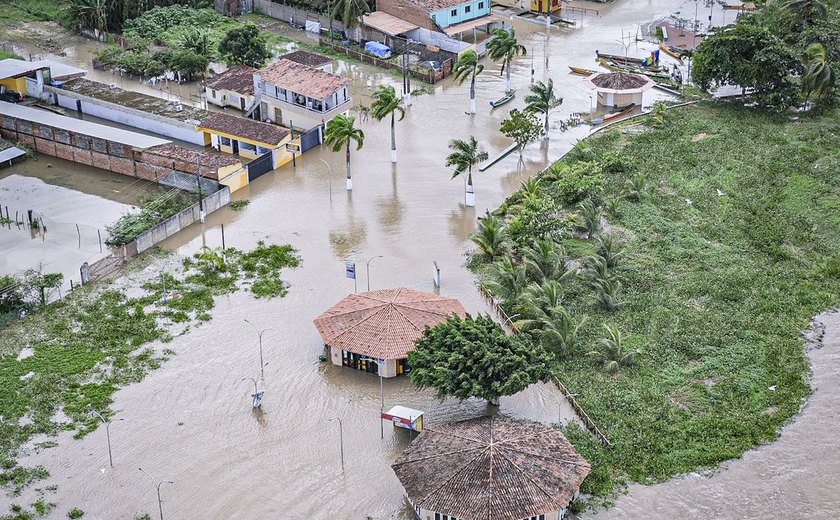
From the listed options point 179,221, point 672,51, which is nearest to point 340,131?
point 179,221

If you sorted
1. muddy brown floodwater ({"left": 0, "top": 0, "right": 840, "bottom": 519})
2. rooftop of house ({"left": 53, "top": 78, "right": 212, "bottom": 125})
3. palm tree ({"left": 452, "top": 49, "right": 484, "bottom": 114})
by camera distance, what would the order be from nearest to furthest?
muddy brown floodwater ({"left": 0, "top": 0, "right": 840, "bottom": 519}) < rooftop of house ({"left": 53, "top": 78, "right": 212, "bottom": 125}) < palm tree ({"left": 452, "top": 49, "right": 484, "bottom": 114})

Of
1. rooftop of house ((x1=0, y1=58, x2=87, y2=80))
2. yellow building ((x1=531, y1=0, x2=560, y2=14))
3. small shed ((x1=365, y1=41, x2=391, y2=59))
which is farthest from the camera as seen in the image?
yellow building ((x1=531, y1=0, x2=560, y2=14))

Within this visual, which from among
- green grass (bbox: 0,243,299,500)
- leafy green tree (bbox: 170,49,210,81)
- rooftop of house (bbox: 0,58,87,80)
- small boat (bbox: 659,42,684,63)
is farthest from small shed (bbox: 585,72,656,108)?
rooftop of house (bbox: 0,58,87,80)

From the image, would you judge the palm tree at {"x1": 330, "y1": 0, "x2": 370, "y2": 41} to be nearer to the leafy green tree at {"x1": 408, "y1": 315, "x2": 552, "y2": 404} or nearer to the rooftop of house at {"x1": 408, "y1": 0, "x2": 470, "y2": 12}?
the rooftop of house at {"x1": 408, "y1": 0, "x2": 470, "y2": 12}

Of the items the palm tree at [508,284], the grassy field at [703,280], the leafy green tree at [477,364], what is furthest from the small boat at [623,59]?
the leafy green tree at [477,364]

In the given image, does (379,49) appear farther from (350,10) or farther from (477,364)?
(477,364)

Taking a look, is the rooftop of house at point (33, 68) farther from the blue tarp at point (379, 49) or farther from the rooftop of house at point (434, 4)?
the rooftop of house at point (434, 4)
